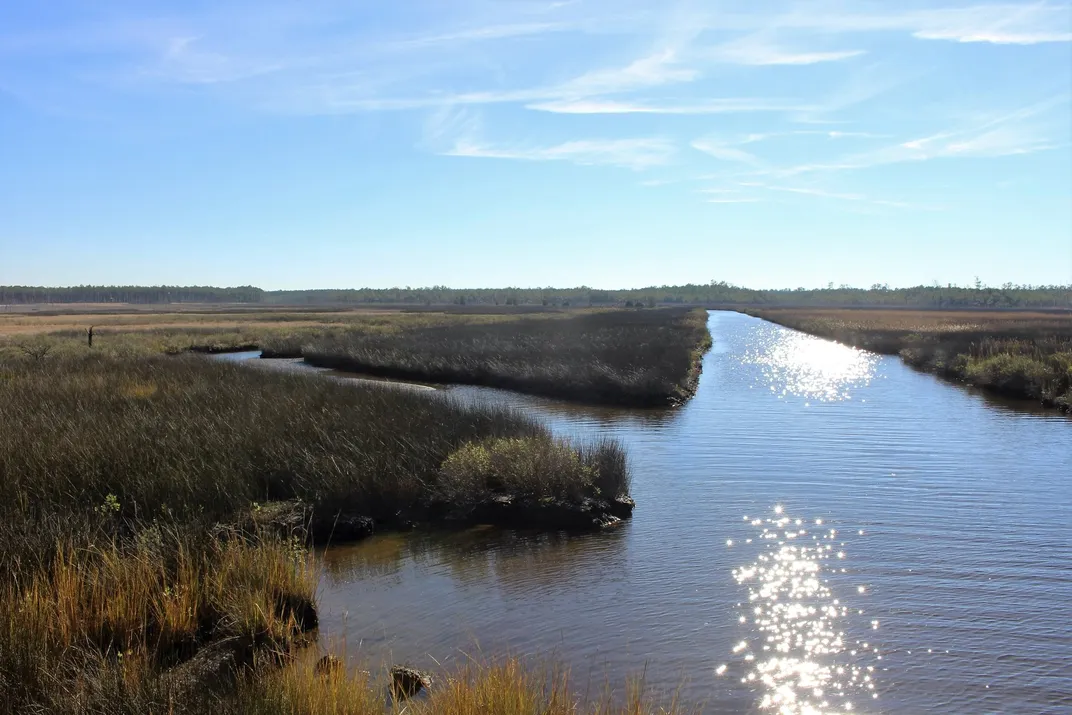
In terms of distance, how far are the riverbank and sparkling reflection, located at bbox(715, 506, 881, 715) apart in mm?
2799

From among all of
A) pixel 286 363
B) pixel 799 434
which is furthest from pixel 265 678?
pixel 286 363

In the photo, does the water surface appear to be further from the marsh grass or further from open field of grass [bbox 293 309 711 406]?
open field of grass [bbox 293 309 711 406]

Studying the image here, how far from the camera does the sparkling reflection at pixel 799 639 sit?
6.68 m

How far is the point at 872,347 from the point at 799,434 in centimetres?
3518

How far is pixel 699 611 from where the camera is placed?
8.26 m

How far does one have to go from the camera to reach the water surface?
6945 mm

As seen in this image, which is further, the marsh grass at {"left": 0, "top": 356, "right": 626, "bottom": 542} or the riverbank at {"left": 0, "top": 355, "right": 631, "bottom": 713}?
the marsh grass at {"left": 0, "top": 356, "right": 626, "bottom": 542}

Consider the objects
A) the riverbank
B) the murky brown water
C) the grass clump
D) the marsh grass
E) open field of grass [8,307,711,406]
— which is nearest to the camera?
the riverbank

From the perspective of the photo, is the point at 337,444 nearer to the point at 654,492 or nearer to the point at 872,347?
the point at 654,492

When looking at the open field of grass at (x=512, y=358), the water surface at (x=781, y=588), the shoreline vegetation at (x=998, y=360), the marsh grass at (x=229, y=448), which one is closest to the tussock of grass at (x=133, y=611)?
the water surface at (x=781, y=588)

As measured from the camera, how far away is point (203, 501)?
34.5ft

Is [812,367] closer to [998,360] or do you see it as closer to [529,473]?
[998,360]

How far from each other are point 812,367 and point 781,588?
1228 inches

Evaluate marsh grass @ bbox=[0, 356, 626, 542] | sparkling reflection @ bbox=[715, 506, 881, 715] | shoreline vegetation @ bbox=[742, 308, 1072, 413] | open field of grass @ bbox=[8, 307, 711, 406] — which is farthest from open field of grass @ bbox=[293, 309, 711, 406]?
sparkling reflection @ bbox=[715, 506, 881, 715]
